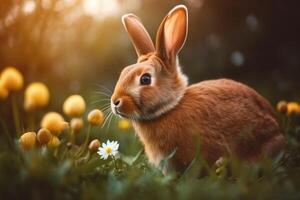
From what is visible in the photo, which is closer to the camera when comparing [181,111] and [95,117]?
[95,117]

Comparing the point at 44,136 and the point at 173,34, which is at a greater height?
the point at 173,34

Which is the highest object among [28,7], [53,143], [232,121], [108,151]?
[28,7]

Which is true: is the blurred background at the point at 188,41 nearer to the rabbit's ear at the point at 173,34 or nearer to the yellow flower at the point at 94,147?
the rabbit's ear at the point at 173,34

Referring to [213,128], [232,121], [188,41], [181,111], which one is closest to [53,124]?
[181,111]

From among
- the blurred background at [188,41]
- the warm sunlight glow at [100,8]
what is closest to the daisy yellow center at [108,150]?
the blurred background at [188,41]

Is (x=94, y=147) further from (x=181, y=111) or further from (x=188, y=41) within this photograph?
(x=188, y=41)

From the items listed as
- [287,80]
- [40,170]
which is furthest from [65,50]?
[40,170]
